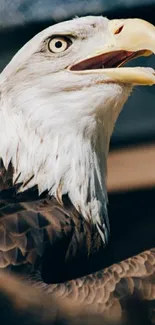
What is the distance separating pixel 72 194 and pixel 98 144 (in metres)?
0.10

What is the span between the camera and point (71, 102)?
5.04ft

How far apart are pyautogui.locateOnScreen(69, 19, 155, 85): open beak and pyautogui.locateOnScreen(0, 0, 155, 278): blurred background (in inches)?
10.6

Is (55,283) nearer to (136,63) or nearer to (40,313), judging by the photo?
(40,313)

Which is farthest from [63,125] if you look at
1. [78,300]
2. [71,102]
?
[78,300]

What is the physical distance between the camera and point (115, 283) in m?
1.40

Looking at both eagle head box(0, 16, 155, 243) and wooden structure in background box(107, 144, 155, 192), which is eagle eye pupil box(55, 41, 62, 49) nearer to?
eagle head box(0, 16, 155, 243)

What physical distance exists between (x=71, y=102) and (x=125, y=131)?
0.40 m

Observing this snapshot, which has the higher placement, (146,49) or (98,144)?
(146,49)

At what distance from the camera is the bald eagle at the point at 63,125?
149cm

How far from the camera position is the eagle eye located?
1.53 meters

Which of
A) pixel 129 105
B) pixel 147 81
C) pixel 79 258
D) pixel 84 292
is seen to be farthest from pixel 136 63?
pixel 84 292

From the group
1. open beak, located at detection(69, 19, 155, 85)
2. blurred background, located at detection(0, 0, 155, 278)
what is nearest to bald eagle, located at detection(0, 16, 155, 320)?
open beak, located at detection(69, 19, 155, 85)

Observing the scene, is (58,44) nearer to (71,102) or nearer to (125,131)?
(71,102)

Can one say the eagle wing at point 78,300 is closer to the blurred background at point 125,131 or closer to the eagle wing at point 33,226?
the eagle wing at point 33,226
